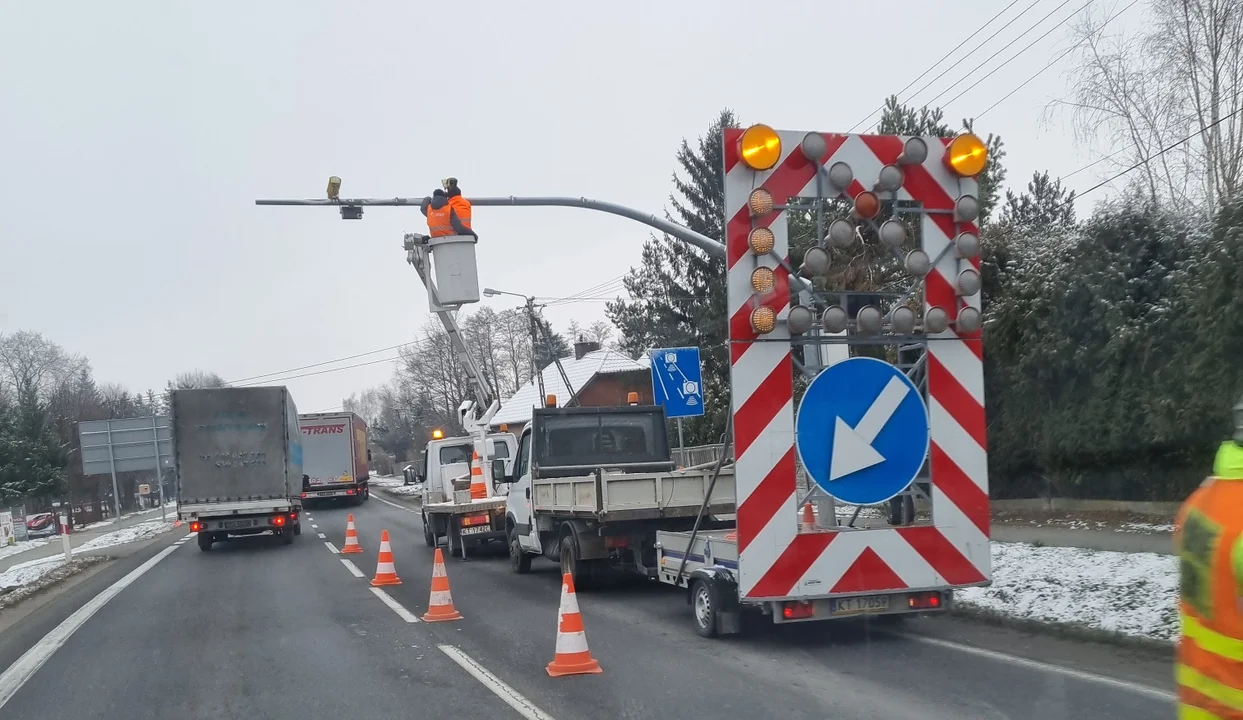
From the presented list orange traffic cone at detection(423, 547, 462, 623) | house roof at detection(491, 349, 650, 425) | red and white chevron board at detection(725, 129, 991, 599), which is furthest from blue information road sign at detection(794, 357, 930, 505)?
house roof at detection(491, 349, 650, 425)

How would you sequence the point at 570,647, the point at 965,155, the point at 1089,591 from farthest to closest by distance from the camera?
the point at 1089,591
the point at 965,155
the point at 570,647

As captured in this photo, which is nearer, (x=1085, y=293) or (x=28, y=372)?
(x=1085, y=293)

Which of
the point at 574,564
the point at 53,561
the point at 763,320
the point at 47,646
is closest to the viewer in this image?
the point at 763,320

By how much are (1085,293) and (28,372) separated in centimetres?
8596

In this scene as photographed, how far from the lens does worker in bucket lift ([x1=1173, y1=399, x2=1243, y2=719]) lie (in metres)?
2.64

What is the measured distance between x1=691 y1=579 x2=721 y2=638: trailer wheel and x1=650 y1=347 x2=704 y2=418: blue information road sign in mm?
6935

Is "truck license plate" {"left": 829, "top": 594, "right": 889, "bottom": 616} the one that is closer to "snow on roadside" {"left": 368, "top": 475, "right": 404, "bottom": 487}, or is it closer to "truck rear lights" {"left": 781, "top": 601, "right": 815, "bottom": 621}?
"truck rear lights" {"left": 781, "top": 601, "right": 815, "bottom": 621}

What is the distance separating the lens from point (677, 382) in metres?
16.8

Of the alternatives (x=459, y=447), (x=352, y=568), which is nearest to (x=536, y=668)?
(x=352, y=568)

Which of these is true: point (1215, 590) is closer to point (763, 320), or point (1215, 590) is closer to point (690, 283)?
point (763, 320)

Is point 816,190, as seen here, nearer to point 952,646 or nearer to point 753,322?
point 753,322

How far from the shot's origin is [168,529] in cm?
3719

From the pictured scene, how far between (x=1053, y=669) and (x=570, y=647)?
358cm

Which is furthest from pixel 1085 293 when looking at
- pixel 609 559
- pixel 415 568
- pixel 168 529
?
pixel 168 529
